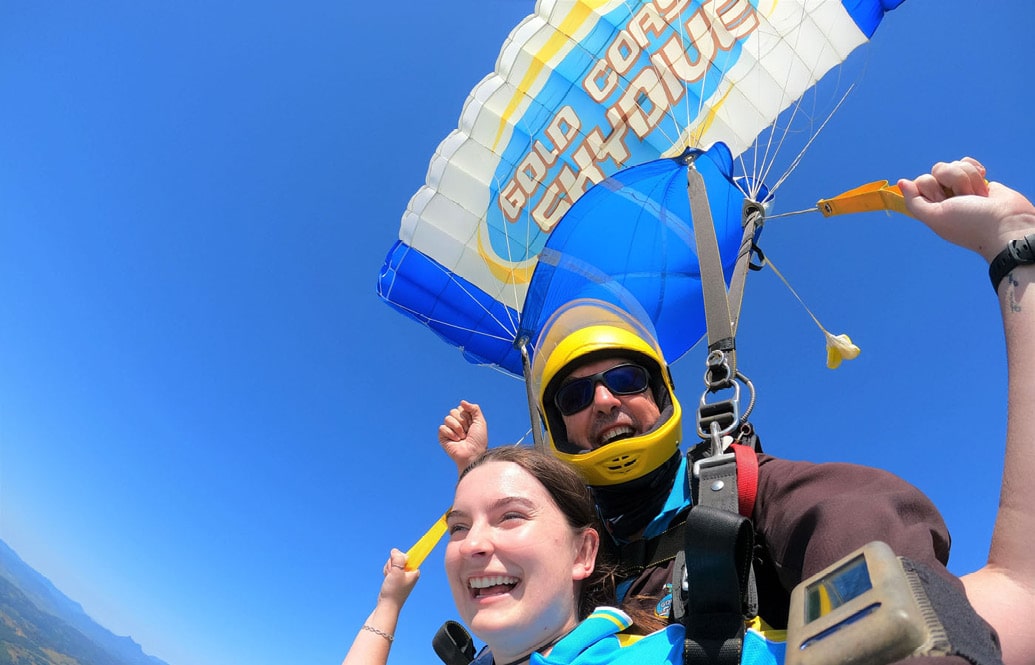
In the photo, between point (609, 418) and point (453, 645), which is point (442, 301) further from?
point (453, 645)

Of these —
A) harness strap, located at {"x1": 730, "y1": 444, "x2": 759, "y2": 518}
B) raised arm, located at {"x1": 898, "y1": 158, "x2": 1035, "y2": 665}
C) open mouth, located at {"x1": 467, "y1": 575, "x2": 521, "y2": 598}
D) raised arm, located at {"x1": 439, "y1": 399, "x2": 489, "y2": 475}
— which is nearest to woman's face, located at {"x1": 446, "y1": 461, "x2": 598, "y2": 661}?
open mouth, located at {"x1": 467, "y1": 575, "x2": 521, "y2": 598}

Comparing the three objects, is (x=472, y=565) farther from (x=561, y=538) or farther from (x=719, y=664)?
(x=719, y=664)

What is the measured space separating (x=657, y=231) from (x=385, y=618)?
12.6 ft

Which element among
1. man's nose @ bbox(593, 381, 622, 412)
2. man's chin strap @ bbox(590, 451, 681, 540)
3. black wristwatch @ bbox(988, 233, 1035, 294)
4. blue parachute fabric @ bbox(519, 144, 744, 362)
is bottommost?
man's chin strap @ bbox(590, 451, 681, 540)

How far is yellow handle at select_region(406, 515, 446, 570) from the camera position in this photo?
2492mm

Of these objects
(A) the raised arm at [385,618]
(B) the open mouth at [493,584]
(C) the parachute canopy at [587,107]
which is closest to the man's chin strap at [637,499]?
(B) the open mouth at [493,584]

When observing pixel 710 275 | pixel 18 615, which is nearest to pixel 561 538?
pixel 710 275

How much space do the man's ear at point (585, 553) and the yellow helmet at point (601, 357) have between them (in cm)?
28

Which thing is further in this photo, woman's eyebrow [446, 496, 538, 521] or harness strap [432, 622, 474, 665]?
harness strap [432, 622, 474, 665]

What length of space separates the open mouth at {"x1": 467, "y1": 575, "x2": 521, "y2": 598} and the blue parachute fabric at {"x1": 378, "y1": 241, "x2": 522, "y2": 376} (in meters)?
5.62

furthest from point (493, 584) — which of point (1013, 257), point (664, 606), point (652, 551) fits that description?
point (1013, 257)

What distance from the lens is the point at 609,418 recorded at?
2.29m

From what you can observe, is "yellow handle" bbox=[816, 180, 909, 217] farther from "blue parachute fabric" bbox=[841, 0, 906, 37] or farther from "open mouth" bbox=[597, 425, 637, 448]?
"blue parachute fabric" bbox=[841, 0, 906, 37]

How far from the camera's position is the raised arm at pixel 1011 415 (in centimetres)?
107
